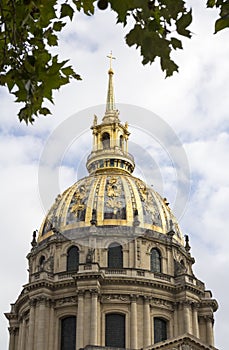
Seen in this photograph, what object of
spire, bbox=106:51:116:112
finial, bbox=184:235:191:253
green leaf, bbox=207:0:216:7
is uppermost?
spire, bbox=106:51:116:112

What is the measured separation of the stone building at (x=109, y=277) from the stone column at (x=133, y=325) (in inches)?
3.5

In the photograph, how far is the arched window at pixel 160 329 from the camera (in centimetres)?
6562

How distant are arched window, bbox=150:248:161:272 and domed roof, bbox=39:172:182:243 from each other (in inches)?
91.5

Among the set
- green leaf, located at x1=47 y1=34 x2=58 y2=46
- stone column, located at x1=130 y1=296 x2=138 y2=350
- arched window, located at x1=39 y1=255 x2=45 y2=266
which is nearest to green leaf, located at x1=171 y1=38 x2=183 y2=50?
green leaf, located at x1=47 y1=34 x2=58 y2=46

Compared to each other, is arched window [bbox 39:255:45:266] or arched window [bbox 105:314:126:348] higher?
arched window [bbox 39:255:45:266]

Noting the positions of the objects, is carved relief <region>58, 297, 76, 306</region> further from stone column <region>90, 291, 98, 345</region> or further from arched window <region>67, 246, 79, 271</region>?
arched window <region>67, 246, 79, 271</region>

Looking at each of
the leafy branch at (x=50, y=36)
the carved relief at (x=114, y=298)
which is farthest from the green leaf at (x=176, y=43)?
the carved relief at (x=114, y=298)

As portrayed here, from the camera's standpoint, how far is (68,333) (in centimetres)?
6562

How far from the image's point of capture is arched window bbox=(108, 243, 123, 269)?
68375 mm

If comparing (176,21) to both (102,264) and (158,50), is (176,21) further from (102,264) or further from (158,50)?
(102,264)

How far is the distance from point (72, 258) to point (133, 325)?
9.75m

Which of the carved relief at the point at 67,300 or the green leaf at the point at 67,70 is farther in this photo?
the carved relief at the point at 67,300

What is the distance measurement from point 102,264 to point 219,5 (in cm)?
6114

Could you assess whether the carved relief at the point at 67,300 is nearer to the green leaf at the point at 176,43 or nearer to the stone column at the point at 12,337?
the stone column at the point at 12,337
